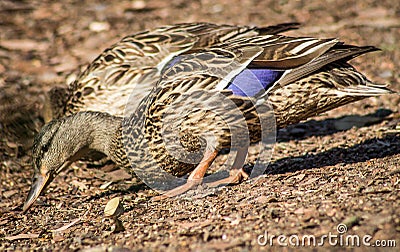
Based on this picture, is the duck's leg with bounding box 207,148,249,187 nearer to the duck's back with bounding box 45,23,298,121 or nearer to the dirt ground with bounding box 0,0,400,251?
the dirt ground with bounding box 0,0,400,251

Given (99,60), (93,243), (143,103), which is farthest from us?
(99,60)

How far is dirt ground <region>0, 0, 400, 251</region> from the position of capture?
14.1 feet

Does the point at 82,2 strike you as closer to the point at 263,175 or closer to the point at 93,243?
the point at 263,175

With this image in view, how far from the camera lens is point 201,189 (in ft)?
18.5

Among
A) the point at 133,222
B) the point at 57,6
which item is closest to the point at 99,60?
the point at 133,222

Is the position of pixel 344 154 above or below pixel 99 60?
below

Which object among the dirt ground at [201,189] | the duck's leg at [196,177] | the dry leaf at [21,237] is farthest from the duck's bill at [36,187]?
the duck's leg at [196,177]

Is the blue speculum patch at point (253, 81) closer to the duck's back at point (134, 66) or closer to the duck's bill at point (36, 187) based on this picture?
the duck's back at point (134, 66)

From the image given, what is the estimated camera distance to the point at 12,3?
1131 centimetres

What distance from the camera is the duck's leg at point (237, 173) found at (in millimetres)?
5770

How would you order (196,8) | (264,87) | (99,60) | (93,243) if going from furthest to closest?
(196,8), (99,60), (264,87), (93,243)

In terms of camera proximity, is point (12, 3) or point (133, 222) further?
point (12, 3)

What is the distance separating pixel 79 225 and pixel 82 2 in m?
7.09

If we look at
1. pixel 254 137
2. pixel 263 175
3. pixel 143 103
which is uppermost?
pixel 143 103
